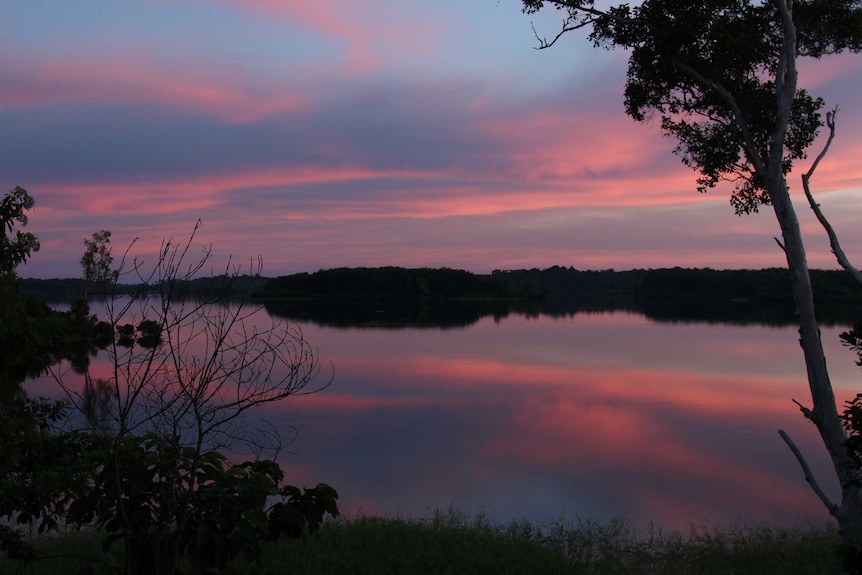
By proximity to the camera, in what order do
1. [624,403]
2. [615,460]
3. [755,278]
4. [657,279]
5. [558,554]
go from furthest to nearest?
1. [657,279]
2. [755,278]
3. [624,403]
4. [615,460]
5. [558,554]

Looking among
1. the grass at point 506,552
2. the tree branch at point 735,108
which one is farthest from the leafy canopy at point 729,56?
the grass at point 506,552

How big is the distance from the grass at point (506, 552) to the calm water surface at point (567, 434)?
1.85m

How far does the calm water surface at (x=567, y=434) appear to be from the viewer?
9.25m

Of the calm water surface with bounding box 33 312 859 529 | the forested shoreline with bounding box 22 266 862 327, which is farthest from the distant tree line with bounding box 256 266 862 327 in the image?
the calm water surface with bounding box 33 312 859 529

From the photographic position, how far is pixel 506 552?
560 centimetres

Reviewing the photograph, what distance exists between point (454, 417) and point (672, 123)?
9.62 meters

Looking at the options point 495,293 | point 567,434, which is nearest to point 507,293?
point 495,293

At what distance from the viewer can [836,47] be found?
6.01 m

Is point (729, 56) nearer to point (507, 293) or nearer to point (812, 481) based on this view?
point (812, 481)

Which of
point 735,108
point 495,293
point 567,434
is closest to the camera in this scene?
point 735,108

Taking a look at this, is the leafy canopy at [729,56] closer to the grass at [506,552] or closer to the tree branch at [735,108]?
the tree branch at [735,108]

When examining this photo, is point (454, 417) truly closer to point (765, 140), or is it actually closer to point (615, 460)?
point (615, 460)

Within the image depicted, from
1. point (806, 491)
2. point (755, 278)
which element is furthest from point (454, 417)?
point (755, 278)

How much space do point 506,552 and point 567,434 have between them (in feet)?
26.7
